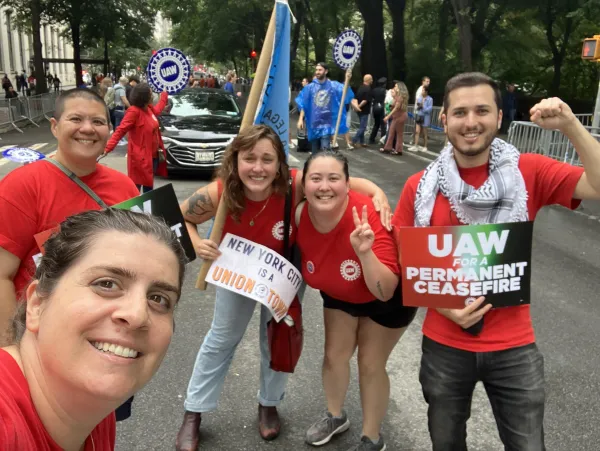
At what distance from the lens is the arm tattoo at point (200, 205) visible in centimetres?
299

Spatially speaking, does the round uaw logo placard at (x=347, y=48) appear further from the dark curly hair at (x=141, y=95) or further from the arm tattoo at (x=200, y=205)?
the arm tattoo at (x=200, y=205)

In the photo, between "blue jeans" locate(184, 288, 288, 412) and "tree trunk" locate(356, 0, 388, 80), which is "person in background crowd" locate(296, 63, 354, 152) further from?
"tree trunk" locate(356, 0, 388, 80)

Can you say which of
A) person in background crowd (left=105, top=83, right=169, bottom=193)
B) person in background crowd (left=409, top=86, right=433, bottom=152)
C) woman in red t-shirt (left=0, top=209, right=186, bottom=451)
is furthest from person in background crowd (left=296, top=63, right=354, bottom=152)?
woman in red t-shirt (left=0, top=209, right=186, bottom=451)

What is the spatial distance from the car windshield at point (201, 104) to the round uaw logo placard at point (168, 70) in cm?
244

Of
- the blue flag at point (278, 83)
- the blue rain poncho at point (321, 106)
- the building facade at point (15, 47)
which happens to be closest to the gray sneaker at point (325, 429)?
the blue flag at point (278, 83)

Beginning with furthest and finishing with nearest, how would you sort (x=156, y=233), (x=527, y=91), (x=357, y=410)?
(x=527, y=91) → (x=357, y=410) → (x=156, y=233)

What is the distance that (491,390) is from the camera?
7.50ft

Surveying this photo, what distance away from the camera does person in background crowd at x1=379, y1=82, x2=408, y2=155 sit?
1398 cm

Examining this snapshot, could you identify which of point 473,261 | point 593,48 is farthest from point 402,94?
point 473,261

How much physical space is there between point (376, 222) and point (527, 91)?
103 ft

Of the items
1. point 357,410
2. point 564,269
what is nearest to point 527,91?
point 564,269

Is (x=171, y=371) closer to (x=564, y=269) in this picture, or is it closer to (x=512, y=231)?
(x=512, y=231)

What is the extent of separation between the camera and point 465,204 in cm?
227

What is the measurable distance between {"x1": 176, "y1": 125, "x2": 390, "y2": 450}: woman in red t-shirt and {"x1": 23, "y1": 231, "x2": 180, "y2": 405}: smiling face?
1.46m
